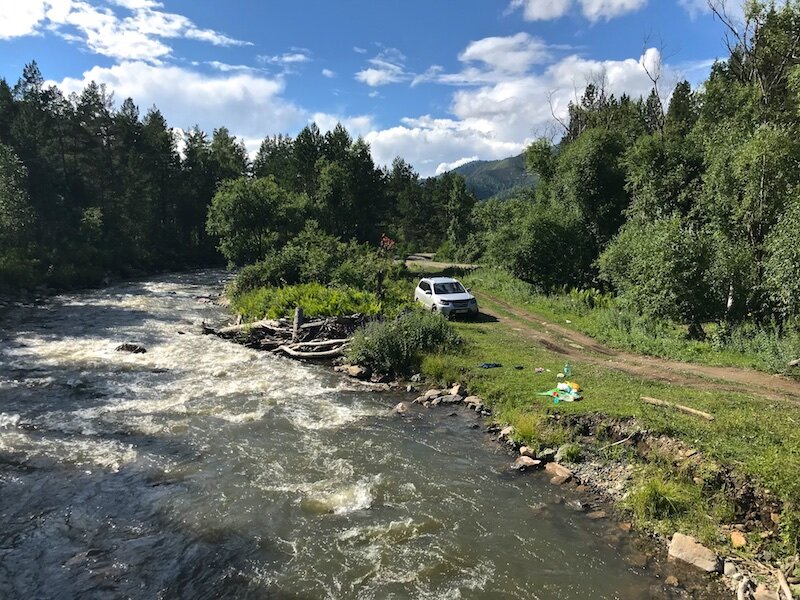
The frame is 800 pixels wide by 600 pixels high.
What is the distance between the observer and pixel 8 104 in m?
50.8

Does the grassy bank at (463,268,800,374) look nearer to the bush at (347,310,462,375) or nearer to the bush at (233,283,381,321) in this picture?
the bush at (347,310,462,375)

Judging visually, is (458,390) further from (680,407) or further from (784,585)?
(784,585)

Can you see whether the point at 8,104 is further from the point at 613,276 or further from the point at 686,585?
the point at 686,585

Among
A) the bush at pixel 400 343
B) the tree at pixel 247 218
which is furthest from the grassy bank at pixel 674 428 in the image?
the tree at pixel 247 218

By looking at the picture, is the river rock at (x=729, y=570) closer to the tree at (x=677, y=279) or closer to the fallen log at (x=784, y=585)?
the fallen log at (x=784, y=585)

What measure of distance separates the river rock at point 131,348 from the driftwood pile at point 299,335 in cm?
391

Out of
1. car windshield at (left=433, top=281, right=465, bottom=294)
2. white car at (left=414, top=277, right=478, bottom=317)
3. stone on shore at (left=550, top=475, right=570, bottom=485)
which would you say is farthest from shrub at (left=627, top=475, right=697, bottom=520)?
car windshield at (left=433, top=281, right=465, bottom=294)

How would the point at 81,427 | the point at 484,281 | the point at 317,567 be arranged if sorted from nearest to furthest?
1. the point at 317,567
2. the point at 81,427
3. the point at 484,281

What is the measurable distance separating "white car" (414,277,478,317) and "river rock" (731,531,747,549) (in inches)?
667

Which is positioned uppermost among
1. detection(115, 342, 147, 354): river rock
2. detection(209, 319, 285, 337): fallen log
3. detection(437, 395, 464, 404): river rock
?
detection(209, 319, 285, 337): fallen log

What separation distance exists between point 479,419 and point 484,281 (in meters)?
25.9

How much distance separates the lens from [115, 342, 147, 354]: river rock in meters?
21.4

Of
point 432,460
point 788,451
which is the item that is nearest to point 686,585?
point 788,451

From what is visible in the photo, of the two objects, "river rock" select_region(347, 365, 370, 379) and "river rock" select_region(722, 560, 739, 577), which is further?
"river rock" select_region(347, 365, 370, 379)
